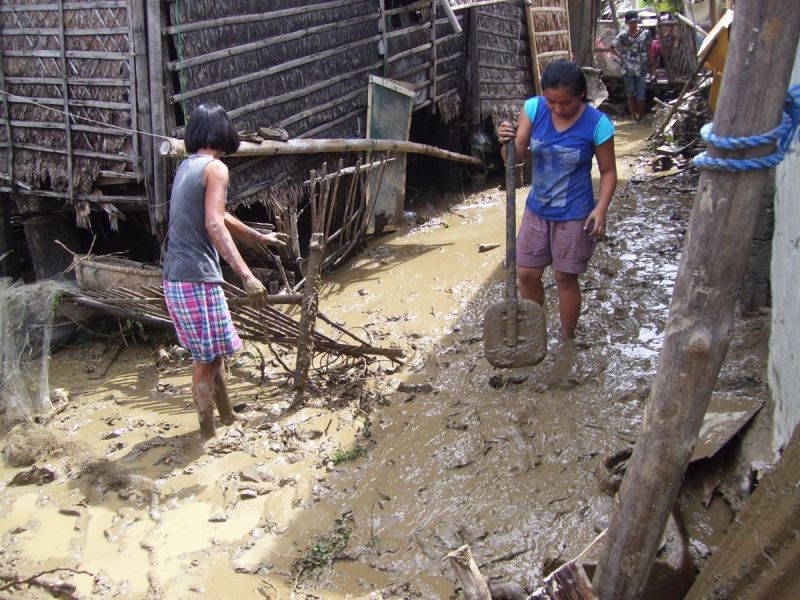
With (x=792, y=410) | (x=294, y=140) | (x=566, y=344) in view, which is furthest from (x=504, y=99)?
(x=792, y=410)

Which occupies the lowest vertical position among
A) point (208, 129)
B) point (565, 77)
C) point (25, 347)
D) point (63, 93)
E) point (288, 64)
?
point (25, 347)

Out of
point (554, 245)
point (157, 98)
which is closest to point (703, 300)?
point (554, 245)

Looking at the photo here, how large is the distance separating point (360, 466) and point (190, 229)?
152cm

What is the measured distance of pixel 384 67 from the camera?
25.1ft

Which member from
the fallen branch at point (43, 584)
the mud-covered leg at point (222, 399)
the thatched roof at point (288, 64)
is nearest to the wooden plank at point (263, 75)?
the thatched roof at point (288, 64)

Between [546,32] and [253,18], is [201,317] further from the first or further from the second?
[546,32]

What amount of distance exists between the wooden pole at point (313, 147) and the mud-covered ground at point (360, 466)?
1.57 m

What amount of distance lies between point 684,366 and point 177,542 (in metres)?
2.44

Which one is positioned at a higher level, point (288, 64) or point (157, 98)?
point (288, 64)

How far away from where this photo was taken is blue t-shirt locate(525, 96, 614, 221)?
3674 mm

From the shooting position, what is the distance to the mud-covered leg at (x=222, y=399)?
395cm

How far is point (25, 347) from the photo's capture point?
4793mm

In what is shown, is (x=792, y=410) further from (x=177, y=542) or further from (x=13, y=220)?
(x=13, y=220)

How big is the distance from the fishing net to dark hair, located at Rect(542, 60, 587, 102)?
3.72 metres
